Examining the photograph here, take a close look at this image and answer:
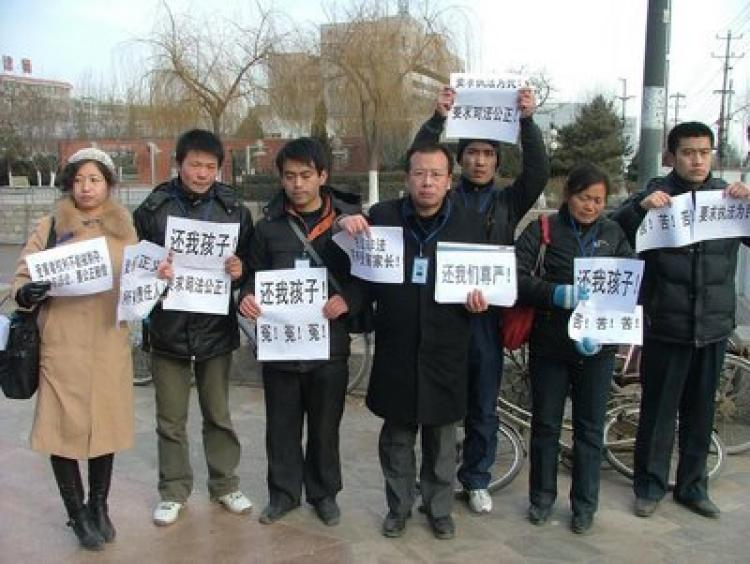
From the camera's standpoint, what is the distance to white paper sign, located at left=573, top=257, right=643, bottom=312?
3.38 metres

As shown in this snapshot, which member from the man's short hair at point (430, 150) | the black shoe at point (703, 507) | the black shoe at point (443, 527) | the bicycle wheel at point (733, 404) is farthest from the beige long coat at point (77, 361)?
the bicycle wheel at point (733, 404)

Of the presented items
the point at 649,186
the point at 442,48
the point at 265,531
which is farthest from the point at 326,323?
the point at 442,48

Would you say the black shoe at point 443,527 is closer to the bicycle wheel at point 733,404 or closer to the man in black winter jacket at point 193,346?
the man in black winter jacket at point 193,346

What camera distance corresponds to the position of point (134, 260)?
330 cm

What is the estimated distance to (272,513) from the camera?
3.69 metres

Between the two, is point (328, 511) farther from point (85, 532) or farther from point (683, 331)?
point (683, 331)

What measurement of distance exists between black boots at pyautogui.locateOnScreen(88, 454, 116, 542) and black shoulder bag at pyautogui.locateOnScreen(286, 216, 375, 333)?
1.26 m

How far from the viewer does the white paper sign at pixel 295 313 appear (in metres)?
3.47

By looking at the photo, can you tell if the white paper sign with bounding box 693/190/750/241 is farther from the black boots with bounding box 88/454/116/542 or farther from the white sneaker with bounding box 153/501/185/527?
the black boots with bounding box 88/454/116/542

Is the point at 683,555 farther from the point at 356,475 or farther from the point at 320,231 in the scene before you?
the point at 320,231

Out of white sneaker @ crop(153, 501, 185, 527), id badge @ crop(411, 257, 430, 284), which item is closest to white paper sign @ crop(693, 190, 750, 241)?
id badge @ crop(411, 257, 430, 284)

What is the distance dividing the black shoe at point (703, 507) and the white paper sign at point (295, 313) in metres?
2.03

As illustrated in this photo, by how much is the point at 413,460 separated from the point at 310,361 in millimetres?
678

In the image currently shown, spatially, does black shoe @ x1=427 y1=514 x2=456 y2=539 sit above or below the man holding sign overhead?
below
